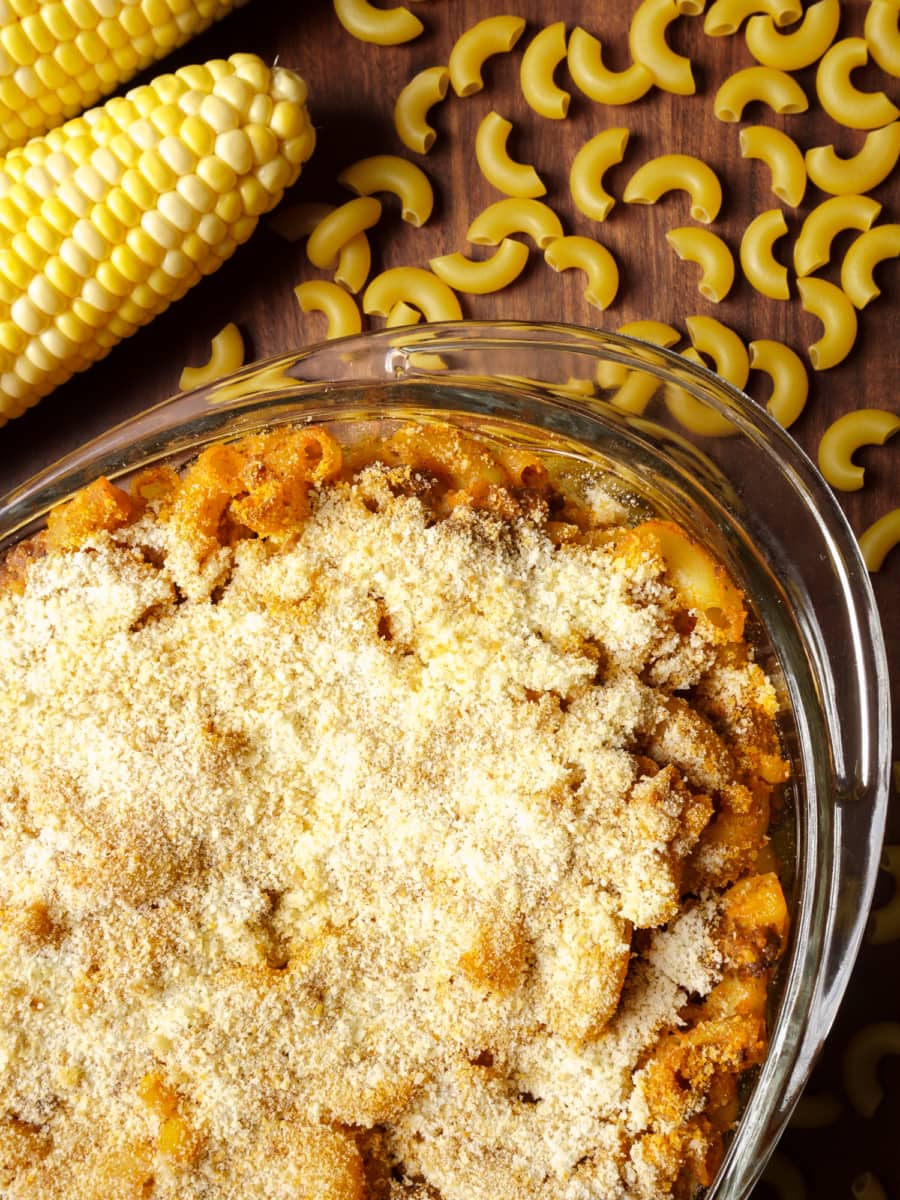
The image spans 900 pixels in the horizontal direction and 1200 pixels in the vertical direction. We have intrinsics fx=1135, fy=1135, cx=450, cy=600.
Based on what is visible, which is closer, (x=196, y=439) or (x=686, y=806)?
(x=686, y=806)

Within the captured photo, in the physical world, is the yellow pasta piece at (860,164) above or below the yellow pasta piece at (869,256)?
above

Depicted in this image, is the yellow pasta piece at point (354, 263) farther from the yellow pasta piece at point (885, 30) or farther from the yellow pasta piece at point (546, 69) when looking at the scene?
the yellow pasta piece at point (885, 30)

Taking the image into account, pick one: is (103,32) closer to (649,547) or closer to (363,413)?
(363,413)

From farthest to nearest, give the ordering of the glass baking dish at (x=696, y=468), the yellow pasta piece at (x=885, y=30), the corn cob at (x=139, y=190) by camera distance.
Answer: the yellow pasta piece at (x=885, y=30), the corn cob at (x=139, y=190), the glass baking dish at (x=696, y=468)

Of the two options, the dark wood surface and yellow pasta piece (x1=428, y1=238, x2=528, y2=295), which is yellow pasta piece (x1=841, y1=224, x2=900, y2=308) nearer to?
the dark wood surface

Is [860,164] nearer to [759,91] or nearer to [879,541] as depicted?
[759,91]

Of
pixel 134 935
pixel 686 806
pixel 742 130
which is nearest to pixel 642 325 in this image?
pixel 742 130

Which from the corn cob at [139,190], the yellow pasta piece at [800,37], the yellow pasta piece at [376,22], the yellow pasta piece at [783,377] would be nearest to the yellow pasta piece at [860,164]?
the yellow pasta piece at [800,37]
